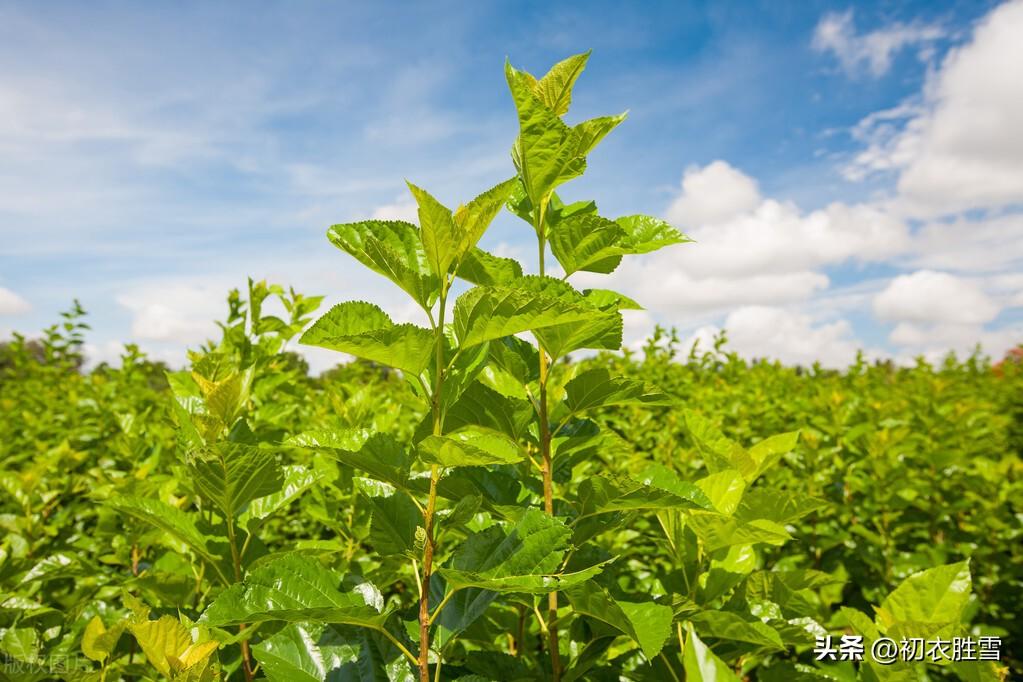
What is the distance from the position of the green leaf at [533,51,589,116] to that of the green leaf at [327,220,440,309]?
462mm

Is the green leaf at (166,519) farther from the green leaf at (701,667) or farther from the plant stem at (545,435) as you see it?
the green leaf at (701,667)

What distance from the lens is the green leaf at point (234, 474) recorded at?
4.03 ft

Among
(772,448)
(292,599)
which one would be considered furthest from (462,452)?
(772,448)

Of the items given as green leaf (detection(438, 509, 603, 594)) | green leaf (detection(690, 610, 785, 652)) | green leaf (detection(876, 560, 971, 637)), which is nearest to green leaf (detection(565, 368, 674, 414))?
green leaf (detection(438, 509, 603, 594))

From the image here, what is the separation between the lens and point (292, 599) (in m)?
1.09

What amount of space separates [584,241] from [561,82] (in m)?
0.38

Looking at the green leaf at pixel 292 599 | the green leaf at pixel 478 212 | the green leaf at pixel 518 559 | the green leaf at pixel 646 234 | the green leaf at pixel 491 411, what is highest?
the green leaf at pixel 646 234

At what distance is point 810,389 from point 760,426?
1.75 metres

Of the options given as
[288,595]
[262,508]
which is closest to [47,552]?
[262,508]

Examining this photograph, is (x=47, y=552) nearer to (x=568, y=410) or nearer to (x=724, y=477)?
(x=568, y=410)

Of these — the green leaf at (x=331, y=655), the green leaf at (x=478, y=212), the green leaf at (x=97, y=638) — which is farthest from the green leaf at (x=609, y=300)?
the green leaf at (x=97, y=638)

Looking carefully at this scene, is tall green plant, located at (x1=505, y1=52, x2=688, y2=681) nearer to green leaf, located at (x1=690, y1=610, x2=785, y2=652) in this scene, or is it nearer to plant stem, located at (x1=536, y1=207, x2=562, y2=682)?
plant stem, located at (x1=536, y1=207, x2=562, y2=682)

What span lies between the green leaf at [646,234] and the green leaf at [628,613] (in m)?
0.69

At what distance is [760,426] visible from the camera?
4.61m
